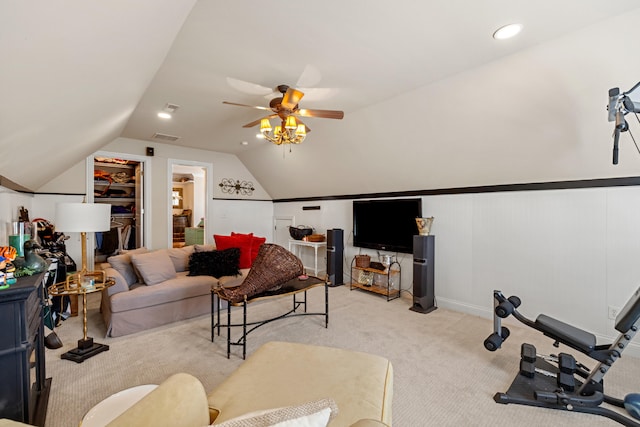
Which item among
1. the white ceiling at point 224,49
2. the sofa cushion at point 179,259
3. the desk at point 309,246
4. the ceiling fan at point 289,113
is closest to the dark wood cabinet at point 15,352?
the white ceiling at point 224,49

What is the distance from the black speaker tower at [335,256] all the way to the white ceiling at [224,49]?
245cm

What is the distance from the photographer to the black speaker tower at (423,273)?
3.79 metres

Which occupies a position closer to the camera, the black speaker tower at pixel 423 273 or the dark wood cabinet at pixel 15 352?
the dark wood cabinet at pixel 15 352

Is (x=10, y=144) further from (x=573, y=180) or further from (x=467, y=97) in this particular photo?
(x=573, y=180)

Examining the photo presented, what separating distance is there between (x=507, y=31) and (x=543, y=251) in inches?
92.6

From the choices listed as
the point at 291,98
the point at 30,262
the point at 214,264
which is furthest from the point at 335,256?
the point at 30,262

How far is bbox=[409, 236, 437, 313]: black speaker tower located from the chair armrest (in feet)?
10.7

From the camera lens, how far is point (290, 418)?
0.71 metres

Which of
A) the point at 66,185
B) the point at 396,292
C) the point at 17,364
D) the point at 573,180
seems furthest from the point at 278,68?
the point at 66,185

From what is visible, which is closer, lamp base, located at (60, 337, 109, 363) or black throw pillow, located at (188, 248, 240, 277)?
lamp base, located at (60, 337, 109, 363)

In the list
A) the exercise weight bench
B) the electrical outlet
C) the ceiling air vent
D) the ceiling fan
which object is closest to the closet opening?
the ceiling air vent

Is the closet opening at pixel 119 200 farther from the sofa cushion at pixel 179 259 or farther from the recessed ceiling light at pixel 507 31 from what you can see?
the recessed ceiling light at pixel 507 31

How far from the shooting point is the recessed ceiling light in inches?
79.4

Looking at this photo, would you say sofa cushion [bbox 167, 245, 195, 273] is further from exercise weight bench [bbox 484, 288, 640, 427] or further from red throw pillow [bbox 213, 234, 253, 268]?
exercise weight bench [bbox 484, 288, 640, 427]
